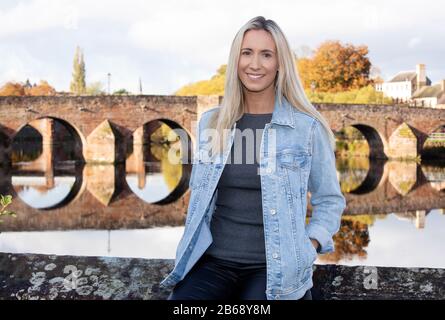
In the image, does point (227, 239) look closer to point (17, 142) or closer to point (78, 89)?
point (17, 142)

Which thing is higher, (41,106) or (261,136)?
(41,106)

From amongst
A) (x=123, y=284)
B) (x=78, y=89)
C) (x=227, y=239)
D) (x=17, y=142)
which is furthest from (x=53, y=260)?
(x=78, y=89)

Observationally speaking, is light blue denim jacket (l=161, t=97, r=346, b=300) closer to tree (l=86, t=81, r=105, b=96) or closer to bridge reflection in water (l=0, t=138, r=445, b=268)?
bridge reflection in water (l=0, t=138, r=445, b=268)

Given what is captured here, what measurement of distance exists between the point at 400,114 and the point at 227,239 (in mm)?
28568

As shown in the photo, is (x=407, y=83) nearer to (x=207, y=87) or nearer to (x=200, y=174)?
(x=207, y=87)

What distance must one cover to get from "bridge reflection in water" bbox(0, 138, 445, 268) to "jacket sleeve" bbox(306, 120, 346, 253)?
21.9ft

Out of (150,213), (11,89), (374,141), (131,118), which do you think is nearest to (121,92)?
(11,89)

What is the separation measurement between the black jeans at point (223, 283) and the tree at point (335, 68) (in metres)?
42.8

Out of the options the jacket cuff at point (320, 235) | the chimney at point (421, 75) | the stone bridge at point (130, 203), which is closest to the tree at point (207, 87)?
the chimney at point (421, 75)

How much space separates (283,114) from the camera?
7.54 ft

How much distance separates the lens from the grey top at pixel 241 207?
2.20 m

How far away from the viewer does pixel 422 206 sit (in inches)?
571

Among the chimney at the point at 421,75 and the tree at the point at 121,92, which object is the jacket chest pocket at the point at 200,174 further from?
the chimney at the point at 421,75

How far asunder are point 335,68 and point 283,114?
44.1 metres
